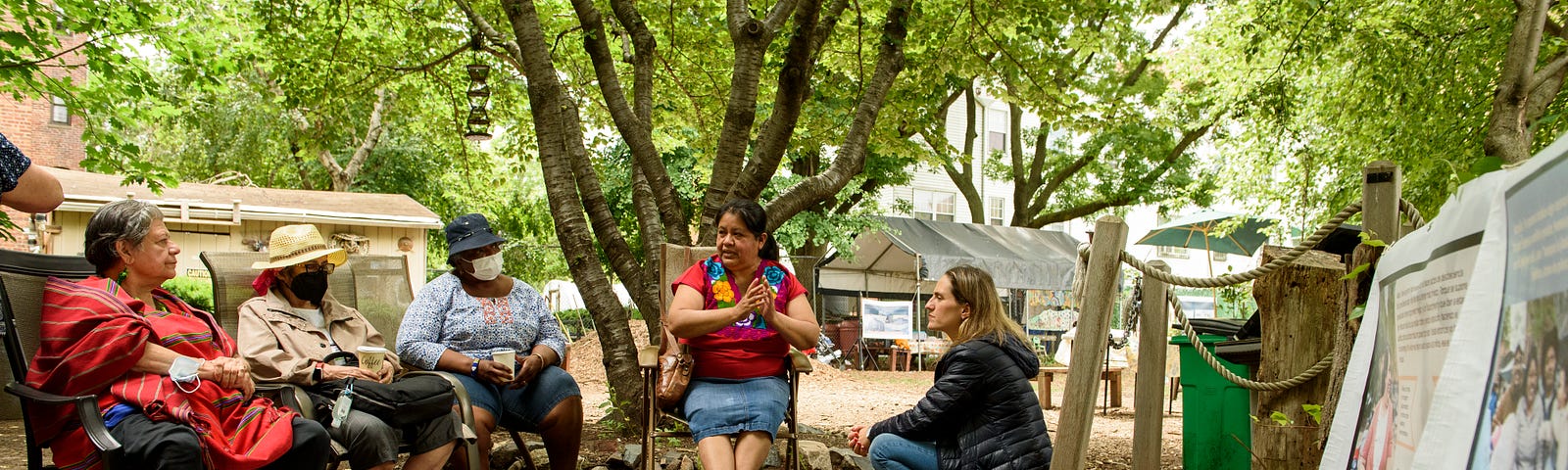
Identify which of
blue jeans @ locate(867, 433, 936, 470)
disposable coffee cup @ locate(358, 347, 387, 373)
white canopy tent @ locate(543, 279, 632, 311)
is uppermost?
disposable coffee cup @ locate(358, 347, 387, 373)

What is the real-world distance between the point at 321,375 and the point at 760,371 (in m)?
1.71

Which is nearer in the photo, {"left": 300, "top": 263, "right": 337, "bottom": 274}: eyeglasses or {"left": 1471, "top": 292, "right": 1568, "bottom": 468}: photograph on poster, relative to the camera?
{"left": 1471, "top": 292, "right": 1568, "bottom": 468}: photograph on poster

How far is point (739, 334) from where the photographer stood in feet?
14.9

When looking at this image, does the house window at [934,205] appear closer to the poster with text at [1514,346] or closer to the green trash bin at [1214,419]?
the green trash bin at [1214,419]

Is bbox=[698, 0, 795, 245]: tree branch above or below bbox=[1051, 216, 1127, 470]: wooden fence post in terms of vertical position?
above

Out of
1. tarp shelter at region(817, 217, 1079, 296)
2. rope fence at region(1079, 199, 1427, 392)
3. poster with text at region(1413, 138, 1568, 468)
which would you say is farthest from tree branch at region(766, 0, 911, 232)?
tarp shelter at region(817, 217, 1079, 296)

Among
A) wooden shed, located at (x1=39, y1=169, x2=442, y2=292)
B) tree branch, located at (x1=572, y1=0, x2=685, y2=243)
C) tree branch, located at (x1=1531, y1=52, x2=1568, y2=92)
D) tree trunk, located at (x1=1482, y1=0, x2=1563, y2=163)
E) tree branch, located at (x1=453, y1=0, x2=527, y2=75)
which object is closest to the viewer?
tree branch, located at (x1=572, y1=0, x2=685, y2=243)

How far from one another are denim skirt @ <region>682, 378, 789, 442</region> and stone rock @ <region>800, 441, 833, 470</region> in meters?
1.18

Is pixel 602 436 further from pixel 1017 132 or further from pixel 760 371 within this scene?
pixel 1017 132

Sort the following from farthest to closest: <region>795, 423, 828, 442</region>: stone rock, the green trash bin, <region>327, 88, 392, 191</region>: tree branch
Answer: <region>327, 88, 392, 191</region>: tree branch < <region>795, 423, 828, 442</region>: stone rock < the green trash bin

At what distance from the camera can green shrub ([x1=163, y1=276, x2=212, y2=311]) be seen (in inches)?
512

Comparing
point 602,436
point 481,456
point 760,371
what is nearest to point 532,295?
point 481,456

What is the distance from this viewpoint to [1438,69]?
932cm

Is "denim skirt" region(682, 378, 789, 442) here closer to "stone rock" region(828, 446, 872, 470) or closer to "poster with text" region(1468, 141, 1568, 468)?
"stone rock" region(828, 446, 872, 470)
